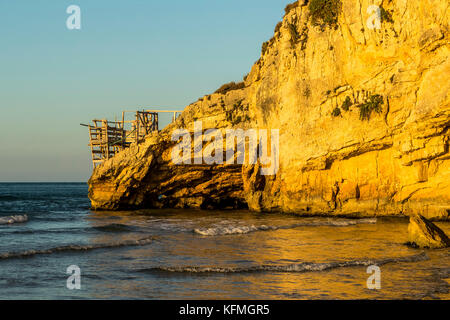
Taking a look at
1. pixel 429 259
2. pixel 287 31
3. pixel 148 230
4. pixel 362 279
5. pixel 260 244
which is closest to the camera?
pixel 362 279

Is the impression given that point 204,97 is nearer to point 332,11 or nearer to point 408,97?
point 332,11

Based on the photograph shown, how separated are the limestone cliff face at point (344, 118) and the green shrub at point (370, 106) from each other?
0.06 metres

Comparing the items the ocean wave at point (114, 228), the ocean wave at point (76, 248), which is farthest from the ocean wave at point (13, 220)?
the ocean wave at point (76, 248)

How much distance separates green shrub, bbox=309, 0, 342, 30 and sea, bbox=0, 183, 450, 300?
28.9ft

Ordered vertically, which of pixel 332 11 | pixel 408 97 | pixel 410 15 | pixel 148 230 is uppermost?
pixel 332 11

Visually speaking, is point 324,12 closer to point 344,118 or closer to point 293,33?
point 293,33

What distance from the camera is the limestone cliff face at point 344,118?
1811cm

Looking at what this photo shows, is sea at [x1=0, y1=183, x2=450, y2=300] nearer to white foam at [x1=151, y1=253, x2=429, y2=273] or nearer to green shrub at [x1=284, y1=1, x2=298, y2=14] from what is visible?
white foam at [x1=151, y1=253, x2=429, y2=273]

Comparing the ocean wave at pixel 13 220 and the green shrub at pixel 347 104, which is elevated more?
the green shrub at pixel 347 104

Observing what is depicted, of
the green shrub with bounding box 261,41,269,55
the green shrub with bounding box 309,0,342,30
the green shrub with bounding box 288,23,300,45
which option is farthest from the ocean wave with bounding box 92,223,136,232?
the green shrub with bounding box 309,0,342,30

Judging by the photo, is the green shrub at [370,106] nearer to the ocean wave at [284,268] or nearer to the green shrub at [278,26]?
the green shrub at [278,26]

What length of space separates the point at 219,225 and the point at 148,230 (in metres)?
3.05

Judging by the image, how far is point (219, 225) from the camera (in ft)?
69.3
